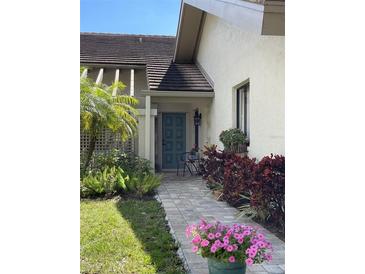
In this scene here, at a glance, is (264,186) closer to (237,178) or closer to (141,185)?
(237,178)

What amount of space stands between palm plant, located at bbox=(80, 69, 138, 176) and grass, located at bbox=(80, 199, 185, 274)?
2.72 metres

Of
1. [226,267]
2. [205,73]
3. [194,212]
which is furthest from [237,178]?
[205,73]

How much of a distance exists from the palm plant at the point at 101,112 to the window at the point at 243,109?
10.7 feet

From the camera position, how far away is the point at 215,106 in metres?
12.6

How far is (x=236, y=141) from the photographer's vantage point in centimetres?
948

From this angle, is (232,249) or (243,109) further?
(243,109)

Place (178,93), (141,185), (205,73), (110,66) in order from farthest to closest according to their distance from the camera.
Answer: (110,66) < (205,73) < (178,93) < (141,185)

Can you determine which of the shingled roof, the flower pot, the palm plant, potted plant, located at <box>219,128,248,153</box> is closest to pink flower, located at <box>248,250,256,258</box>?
the flower pot

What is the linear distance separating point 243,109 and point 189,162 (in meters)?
4.14

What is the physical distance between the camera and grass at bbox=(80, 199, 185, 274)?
15.2 ft
